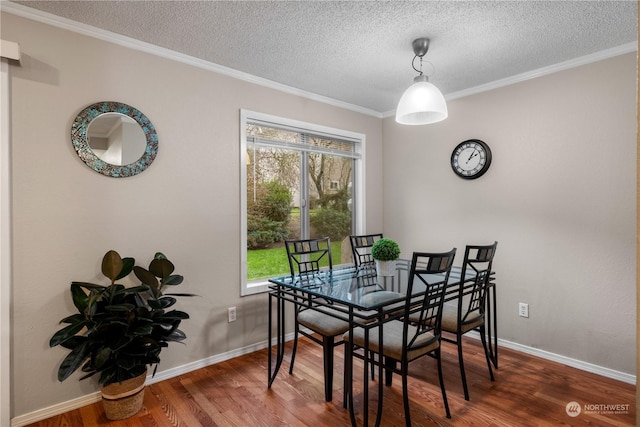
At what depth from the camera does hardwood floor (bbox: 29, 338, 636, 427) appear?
199 cm

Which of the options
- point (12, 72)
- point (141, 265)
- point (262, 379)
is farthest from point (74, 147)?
point (262, 379)

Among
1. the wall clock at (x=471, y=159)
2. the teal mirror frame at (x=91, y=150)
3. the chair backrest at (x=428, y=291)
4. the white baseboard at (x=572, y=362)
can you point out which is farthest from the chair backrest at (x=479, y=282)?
the teal mirror frame at (x=91, y=150)

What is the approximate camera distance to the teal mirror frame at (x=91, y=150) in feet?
6.99

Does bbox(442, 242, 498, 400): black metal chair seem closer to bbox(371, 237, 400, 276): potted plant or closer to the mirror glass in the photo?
bbox(371, 237, 400, 276): potted plant

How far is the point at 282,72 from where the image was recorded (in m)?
2.87

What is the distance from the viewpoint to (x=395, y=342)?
1.89 meters

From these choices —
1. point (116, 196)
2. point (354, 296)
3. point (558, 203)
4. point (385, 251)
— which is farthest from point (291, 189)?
point (558, 203)

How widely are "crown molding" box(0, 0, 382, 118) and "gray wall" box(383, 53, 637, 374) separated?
1.73 meters

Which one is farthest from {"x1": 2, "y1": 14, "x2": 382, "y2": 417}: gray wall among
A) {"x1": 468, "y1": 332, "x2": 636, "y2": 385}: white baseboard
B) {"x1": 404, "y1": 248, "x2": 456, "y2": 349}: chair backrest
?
{"x1": 468, "y1": 332, "x2": 636, "y2": 385}: white baseboard

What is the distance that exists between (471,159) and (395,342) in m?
2.14

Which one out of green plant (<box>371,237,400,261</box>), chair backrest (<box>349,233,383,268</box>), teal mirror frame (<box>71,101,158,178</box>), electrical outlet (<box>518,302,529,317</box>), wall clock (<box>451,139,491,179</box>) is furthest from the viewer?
wall clock (<box>451,139,491,179</box>)

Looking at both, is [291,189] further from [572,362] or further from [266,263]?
[572,362]

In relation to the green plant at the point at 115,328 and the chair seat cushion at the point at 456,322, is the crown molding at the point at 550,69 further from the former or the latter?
the green plant at the point at 115,328

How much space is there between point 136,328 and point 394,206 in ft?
9.68
